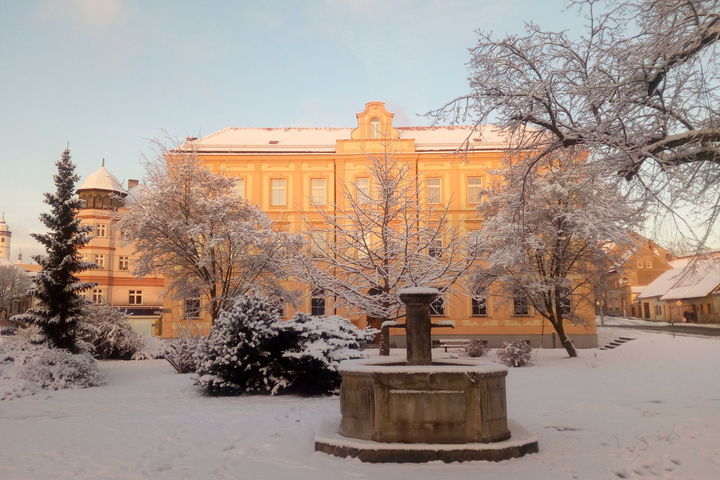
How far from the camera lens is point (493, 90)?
362 inches

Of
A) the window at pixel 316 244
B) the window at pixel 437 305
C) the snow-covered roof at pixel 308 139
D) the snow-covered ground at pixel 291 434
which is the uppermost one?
the snow-covered roof at pixel 308 139

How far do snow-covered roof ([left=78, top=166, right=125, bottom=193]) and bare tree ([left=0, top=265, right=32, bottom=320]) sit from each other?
2203 cm

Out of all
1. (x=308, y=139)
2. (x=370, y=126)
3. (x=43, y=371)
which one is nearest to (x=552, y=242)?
(x=370, y=126)

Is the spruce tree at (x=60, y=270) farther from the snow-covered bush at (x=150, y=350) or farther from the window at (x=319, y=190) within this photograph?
the window at (x=319, y=190)

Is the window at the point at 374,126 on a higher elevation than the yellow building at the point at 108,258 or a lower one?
higher

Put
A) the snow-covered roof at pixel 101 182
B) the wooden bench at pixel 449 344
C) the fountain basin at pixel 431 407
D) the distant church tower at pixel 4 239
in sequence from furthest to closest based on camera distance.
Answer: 1. the distant church tower at pixel 4 239
2. the snow-covered roof at pixel 101 182
3. the wooden bench at pixel 449 344
4. the fountain basin at pixel 431 407

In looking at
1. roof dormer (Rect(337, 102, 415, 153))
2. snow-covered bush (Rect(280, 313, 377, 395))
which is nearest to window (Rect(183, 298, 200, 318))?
roof dormer (Rect(337, 102, 415, 153))

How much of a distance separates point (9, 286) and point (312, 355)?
70096 mm

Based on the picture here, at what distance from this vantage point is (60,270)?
717 inches

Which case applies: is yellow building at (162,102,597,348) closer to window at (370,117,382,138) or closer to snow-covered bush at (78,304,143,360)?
window at (370,117,382,138)

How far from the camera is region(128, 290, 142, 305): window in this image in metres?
53.5

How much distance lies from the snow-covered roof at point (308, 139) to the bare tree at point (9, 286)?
4463cm

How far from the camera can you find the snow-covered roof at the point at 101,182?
52.8m

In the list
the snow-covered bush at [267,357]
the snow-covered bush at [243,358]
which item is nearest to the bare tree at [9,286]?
the snow-covered bush at [243,358]
